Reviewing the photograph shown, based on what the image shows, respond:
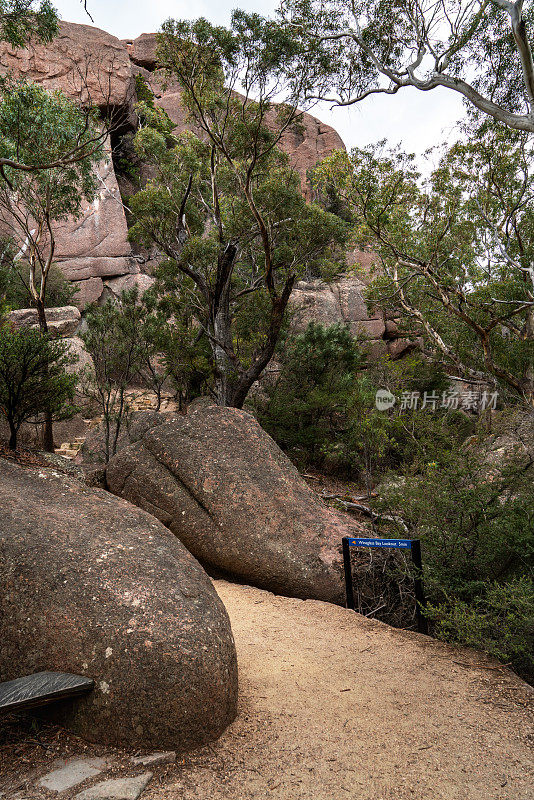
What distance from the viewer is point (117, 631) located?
3102mm

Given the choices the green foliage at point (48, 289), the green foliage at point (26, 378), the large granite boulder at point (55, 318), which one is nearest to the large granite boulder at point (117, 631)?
the green foliage at point (26, 378)

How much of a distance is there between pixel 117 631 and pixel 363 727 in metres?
1.68

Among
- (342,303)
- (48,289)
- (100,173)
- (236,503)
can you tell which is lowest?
(236,503)

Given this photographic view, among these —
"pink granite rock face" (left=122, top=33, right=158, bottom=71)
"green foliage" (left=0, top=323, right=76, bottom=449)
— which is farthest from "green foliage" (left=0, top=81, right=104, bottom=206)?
"pink granite rock face" (left=122, top=33, right=158, bottom=71)

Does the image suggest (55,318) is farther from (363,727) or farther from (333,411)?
(363,727)

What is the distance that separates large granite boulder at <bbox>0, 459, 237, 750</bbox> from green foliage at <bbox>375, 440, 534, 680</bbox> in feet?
7.19

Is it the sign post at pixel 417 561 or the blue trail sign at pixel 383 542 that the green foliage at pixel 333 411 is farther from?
the sign post at pixel 417 561

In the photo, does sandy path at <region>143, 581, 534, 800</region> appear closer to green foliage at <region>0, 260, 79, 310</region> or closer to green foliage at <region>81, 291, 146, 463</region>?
green foliage at <region>81, 291, 146, 463</region>

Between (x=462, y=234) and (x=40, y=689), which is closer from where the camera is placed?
(x=40, y=689)

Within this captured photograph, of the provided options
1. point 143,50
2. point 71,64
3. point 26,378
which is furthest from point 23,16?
point 143,50

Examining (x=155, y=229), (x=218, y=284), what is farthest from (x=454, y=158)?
(x=155, y=229)

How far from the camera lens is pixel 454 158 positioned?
37.6 ft

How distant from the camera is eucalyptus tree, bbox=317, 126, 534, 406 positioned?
10742 millimetres

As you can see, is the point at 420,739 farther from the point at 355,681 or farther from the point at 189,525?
the point at 189,525
